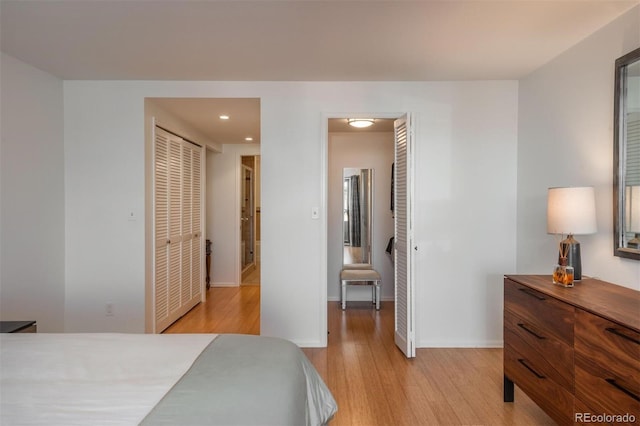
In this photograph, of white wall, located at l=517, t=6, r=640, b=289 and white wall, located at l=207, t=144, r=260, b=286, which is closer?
white wall, located at l=517, t=6, r=640, b=289

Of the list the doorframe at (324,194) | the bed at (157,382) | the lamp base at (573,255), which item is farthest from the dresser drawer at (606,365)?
the doorframe at (324,194)

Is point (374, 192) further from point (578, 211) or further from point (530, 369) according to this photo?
point (530, 369)

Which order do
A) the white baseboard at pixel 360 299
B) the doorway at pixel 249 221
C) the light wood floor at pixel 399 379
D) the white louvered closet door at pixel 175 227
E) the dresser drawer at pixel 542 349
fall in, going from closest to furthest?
the dresser drawer at pixel 542 349, the light wood floor at pixel 399 379, the white louvered closet door at pixel 175 227, the white baseboard at pixel 360 299, the doorway at pixel 249 221

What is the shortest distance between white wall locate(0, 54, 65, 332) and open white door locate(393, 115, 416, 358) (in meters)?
3.09

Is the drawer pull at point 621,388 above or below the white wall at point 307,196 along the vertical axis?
below

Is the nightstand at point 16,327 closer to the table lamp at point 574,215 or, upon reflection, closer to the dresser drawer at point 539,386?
the dresser drawer at point 539,386

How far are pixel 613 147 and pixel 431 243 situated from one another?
1.50 m

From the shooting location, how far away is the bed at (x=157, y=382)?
38.8 inches

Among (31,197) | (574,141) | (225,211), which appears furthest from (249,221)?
(574,141)

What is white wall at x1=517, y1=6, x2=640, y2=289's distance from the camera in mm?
2021

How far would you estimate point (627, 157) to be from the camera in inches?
74.1

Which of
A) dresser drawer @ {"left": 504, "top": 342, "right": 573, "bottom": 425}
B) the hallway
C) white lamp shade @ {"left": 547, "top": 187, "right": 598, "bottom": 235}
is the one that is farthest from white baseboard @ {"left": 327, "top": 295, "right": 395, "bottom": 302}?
white lamp shade @ {"left": 547, "top": 187, "right": 598, "bottom": 235}

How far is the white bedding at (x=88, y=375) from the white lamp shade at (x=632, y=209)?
2.34 metres

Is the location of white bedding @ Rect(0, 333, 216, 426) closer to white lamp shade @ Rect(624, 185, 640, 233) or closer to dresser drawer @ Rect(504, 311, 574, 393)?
dresser drawer @ Rect(504, 311, 574, 393)
